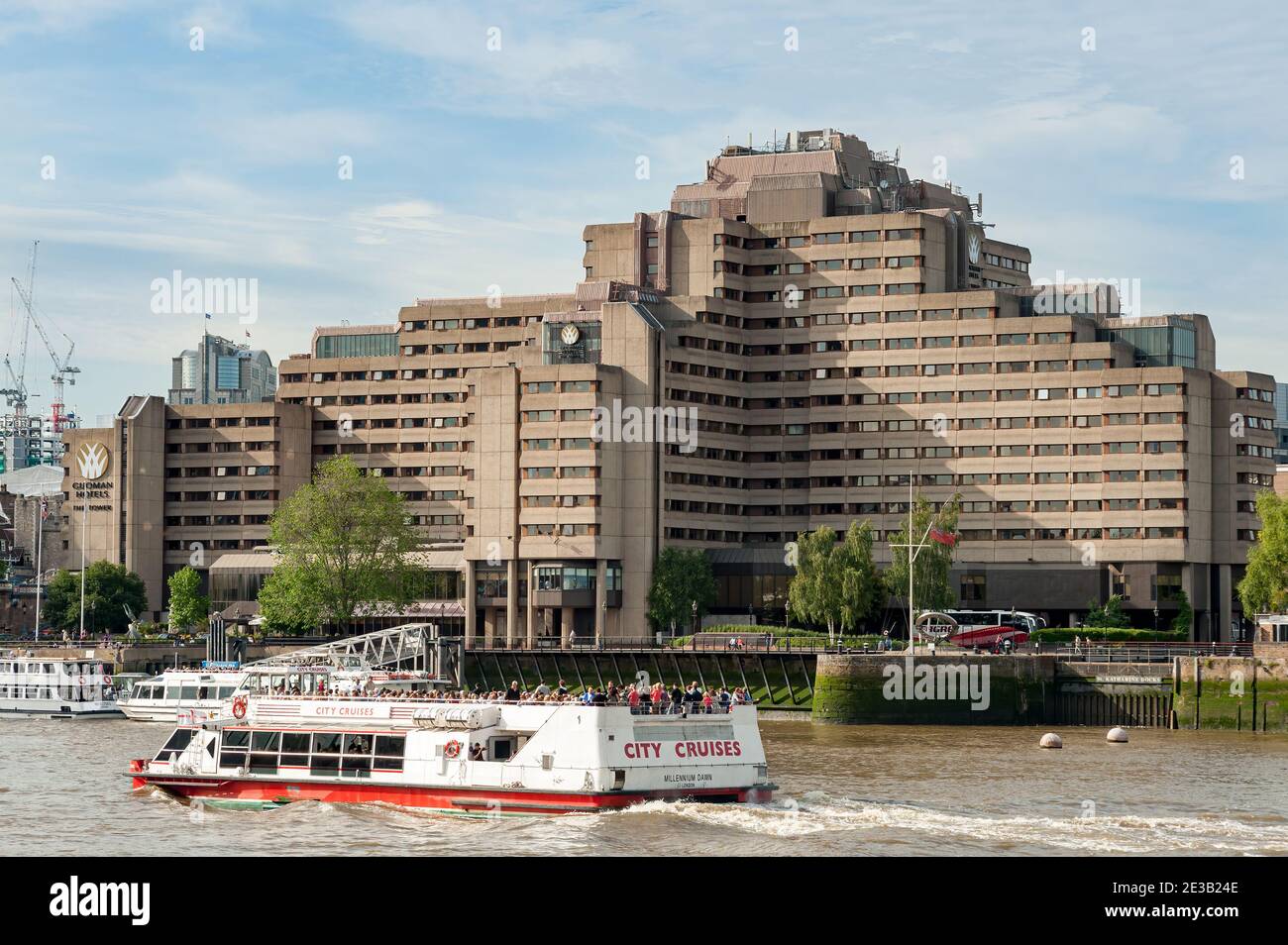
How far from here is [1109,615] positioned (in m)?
150

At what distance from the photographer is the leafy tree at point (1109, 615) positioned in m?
149

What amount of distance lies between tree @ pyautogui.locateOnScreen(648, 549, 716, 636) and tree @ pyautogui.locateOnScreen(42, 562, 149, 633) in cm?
5632

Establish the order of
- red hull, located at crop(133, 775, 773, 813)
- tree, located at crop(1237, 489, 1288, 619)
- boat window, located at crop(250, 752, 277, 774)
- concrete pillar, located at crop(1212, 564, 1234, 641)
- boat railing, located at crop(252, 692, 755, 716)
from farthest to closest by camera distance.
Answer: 1. concrete pillar, located at crop(1212, 564, 1234, 641)
2. tree, located at crop(1237, 489, 1288, 619)
3. boat window, located at crop(250, 752, 277, 774)
4. boat railing, located at crop(252, 692, 755, 716)
5. red hull, located at crop(133, 775, 773, 813)

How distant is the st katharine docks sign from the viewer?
19388 centimetres

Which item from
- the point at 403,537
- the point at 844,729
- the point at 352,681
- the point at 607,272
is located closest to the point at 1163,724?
the point at 844,729

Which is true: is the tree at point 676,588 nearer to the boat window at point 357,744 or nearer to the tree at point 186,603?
the tree at point 186,603

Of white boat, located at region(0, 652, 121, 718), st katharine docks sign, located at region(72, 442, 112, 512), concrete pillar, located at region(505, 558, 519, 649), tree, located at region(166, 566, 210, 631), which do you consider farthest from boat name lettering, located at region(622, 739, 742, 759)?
st katharine docks sign, located at region(72, 442, 112, 512)

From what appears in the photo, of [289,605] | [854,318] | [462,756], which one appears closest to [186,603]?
[289,605]

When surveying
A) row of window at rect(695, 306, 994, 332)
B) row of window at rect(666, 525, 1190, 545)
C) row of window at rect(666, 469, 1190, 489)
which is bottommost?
row of window at rect(666, 525, 1190, 545)

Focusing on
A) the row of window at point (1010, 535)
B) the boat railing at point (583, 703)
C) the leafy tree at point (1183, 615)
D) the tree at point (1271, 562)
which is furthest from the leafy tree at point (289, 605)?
the boat railing at point (583, 703)

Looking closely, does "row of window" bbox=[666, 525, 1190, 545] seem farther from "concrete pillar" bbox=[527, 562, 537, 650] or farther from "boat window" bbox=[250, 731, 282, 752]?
"boat window" bbox=[250, 731, 282, 752]

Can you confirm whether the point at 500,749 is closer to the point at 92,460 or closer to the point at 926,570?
the point at 926,570

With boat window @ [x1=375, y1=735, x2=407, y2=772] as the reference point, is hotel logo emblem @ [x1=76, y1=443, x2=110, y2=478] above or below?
above

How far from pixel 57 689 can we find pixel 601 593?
5105 cm
